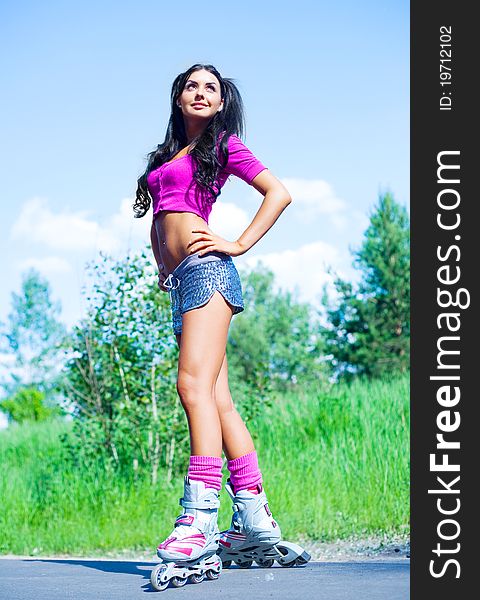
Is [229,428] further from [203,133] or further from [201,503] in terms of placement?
[203,133]

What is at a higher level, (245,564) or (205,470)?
(205,470)

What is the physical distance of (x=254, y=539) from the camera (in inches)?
112

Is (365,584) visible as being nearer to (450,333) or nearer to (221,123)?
(450,333)

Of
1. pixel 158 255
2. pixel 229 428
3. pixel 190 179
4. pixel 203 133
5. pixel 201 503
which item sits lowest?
pixel 201 503

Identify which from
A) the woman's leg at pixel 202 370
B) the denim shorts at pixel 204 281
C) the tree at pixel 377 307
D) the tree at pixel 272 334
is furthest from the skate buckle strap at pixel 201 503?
the tree at pixel 272 334

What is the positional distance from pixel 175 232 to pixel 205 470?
803mm

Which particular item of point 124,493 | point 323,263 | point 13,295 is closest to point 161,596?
point 124,493

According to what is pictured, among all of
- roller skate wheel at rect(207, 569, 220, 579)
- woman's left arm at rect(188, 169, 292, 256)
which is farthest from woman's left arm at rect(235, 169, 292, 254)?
roller skate wheel at rect(207, 569, 220, 579)

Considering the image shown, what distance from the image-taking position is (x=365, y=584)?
8.00ft

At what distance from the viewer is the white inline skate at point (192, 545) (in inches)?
98.4

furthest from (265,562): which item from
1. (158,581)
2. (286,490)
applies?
(286,490)

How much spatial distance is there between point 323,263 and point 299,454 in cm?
1776

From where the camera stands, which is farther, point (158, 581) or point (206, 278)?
point (206, 278)

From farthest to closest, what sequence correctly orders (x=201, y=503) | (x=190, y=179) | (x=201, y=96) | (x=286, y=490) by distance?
1. (x=286, y=490)
2. (x=201, y=96)
3. (x=190, y=179)
4. (x=201, y=503)
